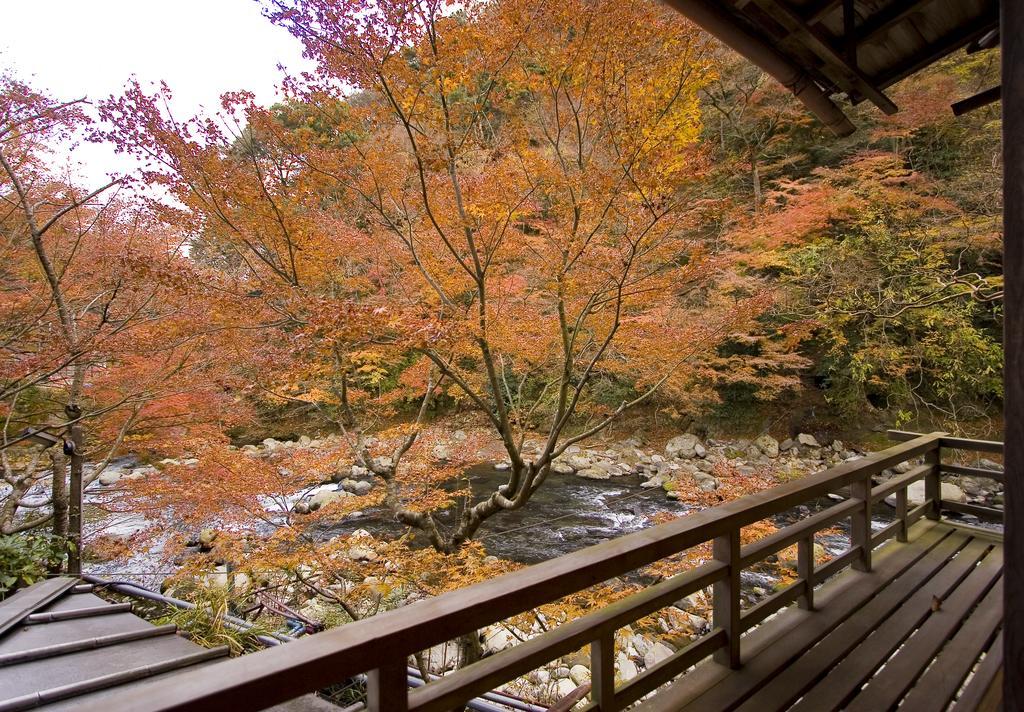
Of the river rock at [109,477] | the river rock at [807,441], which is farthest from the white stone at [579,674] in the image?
the river rock at [109,477]

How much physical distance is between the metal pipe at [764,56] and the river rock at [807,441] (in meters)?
9.50

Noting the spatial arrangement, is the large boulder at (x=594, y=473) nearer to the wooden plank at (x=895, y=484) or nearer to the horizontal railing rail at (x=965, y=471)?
the horizontal railing rail at (x=965, y=471)

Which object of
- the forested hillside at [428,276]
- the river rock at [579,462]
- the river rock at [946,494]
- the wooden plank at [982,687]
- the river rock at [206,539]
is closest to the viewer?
the wooden plank at [982,687]

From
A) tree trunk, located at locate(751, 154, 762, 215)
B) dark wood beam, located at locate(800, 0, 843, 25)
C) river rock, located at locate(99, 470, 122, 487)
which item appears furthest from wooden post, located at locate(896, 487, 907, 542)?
river rock, located at locate(99, 470, 122, 487)

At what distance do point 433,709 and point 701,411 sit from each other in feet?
37.7

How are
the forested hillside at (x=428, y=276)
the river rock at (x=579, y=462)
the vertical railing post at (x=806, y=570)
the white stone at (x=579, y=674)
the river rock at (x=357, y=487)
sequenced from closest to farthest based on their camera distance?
the vertical railing post at (x=806, y=570), the forested hillside at (x=428, y=276), the white stone at (x=579, y=674), the river rock at (x=357, y=487), the river rock at (x=579, y=462)

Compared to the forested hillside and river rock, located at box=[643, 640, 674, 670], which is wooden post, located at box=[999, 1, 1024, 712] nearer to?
the forested hillside

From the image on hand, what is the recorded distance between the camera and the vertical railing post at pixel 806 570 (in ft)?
7.48

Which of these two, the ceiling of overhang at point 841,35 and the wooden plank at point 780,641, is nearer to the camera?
the wooden plank at point 780,641

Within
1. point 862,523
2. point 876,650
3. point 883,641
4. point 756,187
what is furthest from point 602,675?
point 756,187

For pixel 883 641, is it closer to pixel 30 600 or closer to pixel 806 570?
pixel 806 570

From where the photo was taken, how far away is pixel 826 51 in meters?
2.05

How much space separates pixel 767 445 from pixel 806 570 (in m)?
9.41

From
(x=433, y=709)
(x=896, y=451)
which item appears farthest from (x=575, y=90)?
(x=433, y=709)
